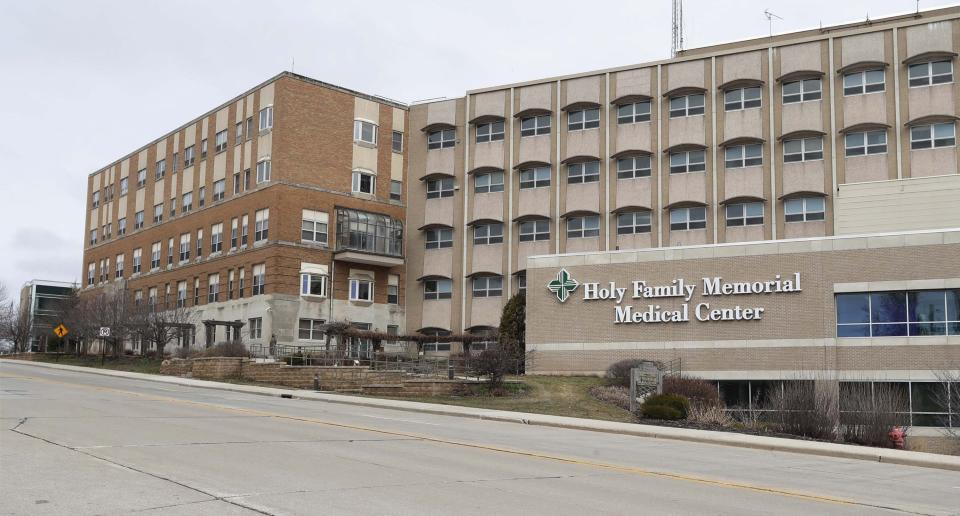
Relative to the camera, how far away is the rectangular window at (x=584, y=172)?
2266 inches

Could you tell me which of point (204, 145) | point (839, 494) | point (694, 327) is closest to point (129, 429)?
point (839, 494)

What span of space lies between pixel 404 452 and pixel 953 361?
2854 centimetres

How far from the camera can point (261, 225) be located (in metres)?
58.4

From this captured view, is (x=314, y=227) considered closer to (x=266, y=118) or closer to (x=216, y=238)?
(x=266, y=118)

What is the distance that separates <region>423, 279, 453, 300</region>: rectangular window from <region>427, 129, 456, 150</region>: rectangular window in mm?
9270

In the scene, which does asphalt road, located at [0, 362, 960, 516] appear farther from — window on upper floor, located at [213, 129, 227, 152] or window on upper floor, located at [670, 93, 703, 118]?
window on upper floor, located at [213, 129, 227, 152]

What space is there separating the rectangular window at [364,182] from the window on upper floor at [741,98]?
23377 mm

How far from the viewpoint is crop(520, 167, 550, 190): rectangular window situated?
59094 mm

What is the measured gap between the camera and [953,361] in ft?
118

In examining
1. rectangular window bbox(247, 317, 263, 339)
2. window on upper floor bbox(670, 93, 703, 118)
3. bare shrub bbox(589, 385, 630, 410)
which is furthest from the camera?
rectangular window bbox(247, 317, 263, 339)

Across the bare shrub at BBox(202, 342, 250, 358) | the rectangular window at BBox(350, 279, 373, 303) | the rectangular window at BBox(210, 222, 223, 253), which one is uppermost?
the rectangular window at BBox(210, 222, 223, 253)

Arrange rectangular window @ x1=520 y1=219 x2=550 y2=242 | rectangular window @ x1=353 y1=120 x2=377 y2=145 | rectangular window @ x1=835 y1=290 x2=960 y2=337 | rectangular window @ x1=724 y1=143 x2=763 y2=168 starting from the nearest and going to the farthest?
rectangular window @ x1=835 y1=290 x2=960 y2=337
rectangular window @ x1=724 y1=143 x2=763 y2=168
rectangular window @ x1=520 y1=219 x2=550 y2=242
rectangular window @ x1=353 y1=120 x2=377 y2=145

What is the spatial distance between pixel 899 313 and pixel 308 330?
34434mm

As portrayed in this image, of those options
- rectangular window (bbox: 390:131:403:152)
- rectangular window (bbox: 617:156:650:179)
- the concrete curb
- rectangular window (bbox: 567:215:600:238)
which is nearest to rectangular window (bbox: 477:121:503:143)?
rectangular window (bbox: 390:131:403:152)
